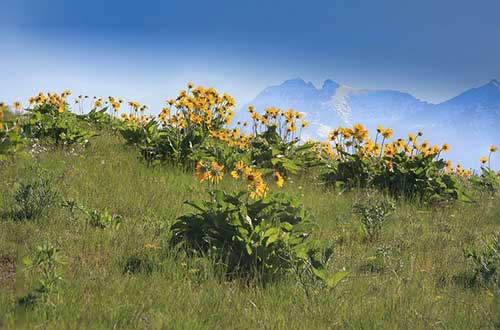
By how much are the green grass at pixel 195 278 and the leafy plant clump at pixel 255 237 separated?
6.6 inches

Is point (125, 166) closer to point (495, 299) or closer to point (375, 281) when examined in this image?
point (375, 281)

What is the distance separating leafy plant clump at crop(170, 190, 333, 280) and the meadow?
0.01 meters

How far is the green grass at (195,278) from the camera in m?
3.20

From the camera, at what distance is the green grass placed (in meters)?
3.20

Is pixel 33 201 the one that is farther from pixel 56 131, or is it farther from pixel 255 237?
pixel 56 131

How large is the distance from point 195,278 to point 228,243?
486mm

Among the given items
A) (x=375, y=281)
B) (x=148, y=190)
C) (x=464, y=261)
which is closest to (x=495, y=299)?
(x=375, y=281)

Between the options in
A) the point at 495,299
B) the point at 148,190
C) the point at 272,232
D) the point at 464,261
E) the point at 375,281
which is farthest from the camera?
the point at 148,190

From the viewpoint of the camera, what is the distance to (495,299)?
372 centimetres

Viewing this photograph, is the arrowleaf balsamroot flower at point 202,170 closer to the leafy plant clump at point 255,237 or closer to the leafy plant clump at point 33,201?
the leafy plant clump at point 255,237

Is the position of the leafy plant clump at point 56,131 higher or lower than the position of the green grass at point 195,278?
higher

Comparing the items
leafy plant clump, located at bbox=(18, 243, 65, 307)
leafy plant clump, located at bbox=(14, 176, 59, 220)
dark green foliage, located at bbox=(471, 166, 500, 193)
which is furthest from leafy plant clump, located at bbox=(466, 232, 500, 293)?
dark green foliage, located at bbox=(471, 166, 500, 193)

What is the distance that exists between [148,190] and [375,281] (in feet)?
10.8

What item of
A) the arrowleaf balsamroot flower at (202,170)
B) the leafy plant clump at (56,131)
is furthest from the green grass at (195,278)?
the leafy plant clump at (56,131)
